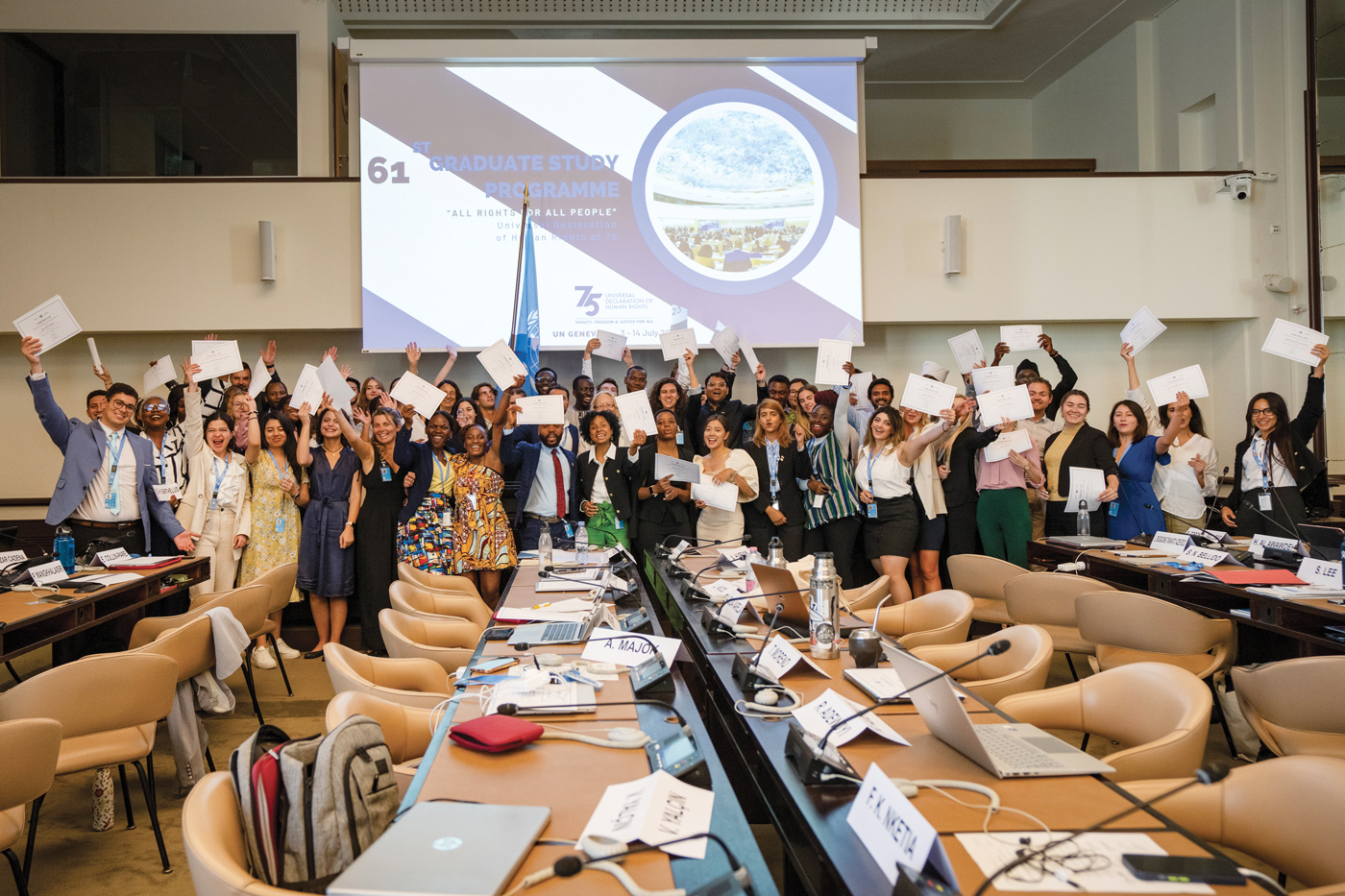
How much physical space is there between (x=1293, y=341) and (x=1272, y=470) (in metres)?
0.73

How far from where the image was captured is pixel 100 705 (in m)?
2.62

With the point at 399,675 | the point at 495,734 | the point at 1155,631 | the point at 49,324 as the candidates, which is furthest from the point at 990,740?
the point at 49,324

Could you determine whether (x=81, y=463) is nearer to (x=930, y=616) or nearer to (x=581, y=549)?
(x=581, y=549)

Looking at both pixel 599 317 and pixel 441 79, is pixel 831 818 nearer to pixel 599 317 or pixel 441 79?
pixel 599 317

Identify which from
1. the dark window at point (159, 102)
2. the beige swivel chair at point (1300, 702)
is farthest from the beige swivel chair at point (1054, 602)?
the dark window at point (159, 102)

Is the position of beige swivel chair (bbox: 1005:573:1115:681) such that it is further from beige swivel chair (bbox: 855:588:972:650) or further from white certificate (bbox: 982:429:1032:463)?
white certificate (bbox: 982:429:1032:463)

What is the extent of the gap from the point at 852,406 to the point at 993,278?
2126 mm

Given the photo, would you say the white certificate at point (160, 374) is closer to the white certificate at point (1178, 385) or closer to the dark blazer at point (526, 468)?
the dark blazer at point (526, 468)

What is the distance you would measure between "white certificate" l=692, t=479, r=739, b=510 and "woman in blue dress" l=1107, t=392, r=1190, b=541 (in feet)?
8.02

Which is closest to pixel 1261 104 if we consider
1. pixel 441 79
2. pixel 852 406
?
pixel 852 406

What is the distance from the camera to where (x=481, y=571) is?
5.32 m

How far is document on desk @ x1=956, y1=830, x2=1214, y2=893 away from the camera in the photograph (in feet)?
3.90

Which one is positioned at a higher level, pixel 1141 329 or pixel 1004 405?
pixel 1141 329

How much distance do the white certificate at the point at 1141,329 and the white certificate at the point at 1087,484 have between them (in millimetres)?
1008
